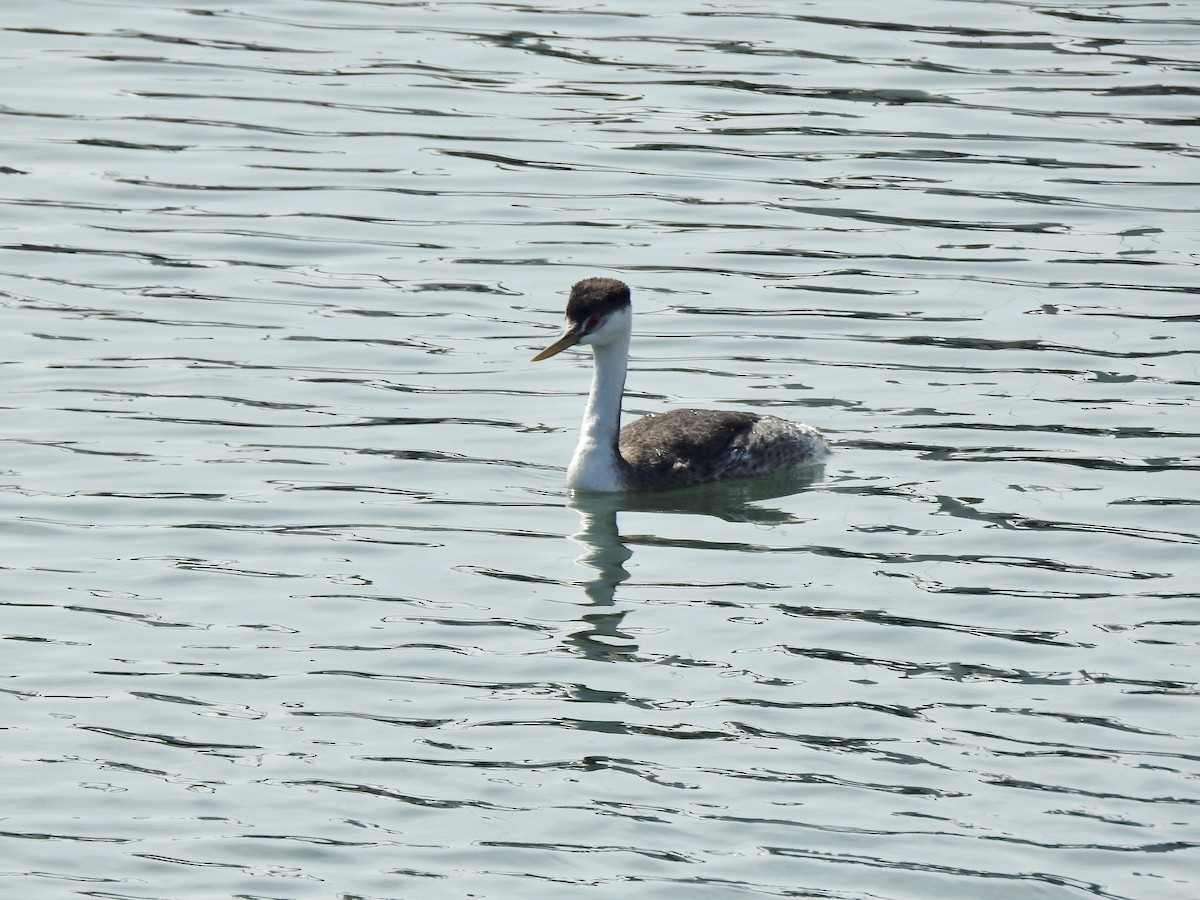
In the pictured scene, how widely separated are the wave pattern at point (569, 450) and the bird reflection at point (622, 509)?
42mm

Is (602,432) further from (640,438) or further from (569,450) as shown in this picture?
(569,450)

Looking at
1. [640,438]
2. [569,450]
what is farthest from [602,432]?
[569,450]

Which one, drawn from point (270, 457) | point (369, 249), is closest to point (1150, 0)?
point (369, 249)

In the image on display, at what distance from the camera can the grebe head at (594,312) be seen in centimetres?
1312

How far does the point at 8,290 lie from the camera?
15953 mm

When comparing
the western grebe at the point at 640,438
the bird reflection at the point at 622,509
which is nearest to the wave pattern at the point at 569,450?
the bird reflection at the point at 622,509

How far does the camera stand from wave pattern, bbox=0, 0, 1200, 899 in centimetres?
902

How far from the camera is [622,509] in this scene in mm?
13008

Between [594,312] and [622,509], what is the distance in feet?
3.80

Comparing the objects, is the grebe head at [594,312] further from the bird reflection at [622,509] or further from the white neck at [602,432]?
the bird reflection at [622,509]

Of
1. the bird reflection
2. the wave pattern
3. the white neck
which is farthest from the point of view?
the white neck

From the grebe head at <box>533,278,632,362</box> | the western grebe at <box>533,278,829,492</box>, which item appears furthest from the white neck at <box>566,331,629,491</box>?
the grebe head at <box>533,278,632,362</box>

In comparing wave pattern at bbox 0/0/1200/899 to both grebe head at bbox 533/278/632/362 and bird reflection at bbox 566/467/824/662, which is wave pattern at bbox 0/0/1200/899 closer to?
bird reflection at bbox 566/467/824/662

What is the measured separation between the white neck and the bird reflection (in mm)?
95
